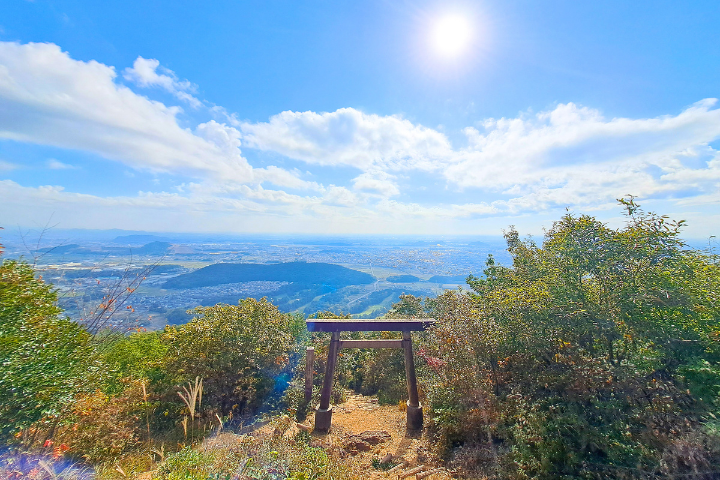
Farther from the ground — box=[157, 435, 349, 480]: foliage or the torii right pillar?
box=[157, 435, 349, 480]: foliage

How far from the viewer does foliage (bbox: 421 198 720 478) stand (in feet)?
12.4

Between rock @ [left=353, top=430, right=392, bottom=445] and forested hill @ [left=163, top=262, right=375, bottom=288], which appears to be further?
forested hill @ [left=163, top=262, right=375, bottom=288]

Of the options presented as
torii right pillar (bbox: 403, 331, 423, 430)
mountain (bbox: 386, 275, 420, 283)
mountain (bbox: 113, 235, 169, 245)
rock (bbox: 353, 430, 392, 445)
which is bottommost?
mountain (bbox: 386, 275, 420, 283)

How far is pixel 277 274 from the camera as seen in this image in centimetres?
9988

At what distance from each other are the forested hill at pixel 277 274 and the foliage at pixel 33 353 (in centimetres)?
8264

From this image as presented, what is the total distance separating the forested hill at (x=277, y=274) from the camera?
84044 millimetres

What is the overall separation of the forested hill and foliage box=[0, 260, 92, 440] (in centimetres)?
8264

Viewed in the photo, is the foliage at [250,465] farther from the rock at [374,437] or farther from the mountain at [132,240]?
the mountain at [132,240]

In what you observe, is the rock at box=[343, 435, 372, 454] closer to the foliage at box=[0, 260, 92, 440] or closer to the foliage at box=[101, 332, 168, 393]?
the foliage at box=[0, 260, 92, 440]

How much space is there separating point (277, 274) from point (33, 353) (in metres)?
98.6

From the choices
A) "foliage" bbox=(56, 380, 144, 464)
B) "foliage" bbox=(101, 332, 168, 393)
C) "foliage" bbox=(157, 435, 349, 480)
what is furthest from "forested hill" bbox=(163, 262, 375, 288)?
"foliage" bbox=(157, 435, 349, 480)

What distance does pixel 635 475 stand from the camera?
12.0 ft

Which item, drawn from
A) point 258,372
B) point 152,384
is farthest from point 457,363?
point 152,384

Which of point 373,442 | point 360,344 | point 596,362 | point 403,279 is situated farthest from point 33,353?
point 403,279
